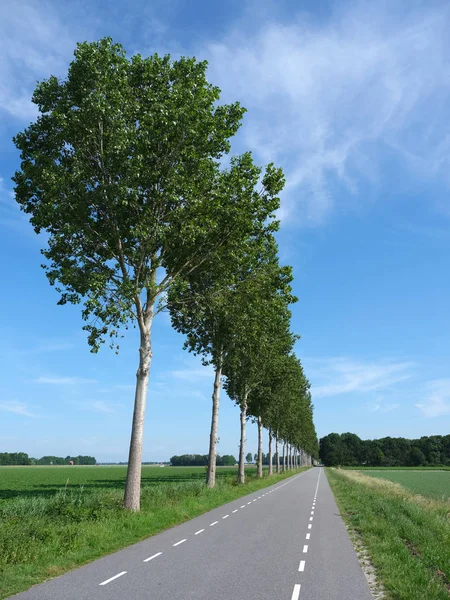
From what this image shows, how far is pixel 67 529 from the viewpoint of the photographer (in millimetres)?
13117

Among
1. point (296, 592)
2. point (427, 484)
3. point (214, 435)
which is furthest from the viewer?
point (427, 484)

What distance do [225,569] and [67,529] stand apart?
5089mm

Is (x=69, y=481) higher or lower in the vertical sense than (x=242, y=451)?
lower

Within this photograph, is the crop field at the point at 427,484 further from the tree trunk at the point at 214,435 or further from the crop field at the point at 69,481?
the crop field at the point at 69,481

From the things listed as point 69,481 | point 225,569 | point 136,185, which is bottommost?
point 69,481

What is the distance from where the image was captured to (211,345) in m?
35.3

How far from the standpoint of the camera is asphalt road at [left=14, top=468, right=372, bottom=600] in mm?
8562

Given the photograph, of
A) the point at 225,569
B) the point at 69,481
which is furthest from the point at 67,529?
the point at 69,481

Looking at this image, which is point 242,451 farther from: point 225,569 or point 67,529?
point 225,569

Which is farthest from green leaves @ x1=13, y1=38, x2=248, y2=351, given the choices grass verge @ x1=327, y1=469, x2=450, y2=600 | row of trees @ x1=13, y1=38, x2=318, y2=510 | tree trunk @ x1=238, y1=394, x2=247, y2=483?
tree trunk @ x1=238, y1=394, x2=247, y2=483

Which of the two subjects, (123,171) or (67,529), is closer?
(67,529)

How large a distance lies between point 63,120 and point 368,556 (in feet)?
56.2

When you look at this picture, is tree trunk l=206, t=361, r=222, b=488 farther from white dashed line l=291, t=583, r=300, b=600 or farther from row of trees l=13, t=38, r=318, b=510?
white dashed line l=291, t=583, r=300, b=600

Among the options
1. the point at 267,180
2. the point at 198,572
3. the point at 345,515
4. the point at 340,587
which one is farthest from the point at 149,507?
the point at 267,180
